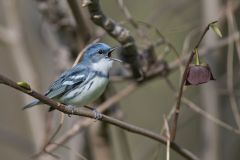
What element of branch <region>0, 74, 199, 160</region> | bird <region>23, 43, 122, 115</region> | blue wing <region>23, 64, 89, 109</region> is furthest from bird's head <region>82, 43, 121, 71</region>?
branch <region>0, 74, 199, 160</region>

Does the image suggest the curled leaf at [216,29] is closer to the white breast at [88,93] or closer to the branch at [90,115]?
the branch at [90,115]

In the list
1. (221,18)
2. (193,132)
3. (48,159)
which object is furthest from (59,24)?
(193,132)

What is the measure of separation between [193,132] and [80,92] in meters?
2.47

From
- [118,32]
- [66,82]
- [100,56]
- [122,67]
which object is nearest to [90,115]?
[118,32]

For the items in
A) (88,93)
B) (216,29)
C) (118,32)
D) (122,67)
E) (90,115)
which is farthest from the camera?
(122,67)

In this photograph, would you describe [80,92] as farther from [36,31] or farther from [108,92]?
[36,31]

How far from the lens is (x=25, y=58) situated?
14.5 feet

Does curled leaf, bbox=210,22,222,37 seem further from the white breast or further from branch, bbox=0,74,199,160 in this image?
the white breast

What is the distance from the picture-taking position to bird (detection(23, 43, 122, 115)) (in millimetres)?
3408

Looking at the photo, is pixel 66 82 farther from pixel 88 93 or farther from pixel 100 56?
pixel 100 56

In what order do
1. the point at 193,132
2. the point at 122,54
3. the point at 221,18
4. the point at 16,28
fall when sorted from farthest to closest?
1. the point at 193,132
2. the point at 16,28
3. the point at 221,18
4. the point at 122,54

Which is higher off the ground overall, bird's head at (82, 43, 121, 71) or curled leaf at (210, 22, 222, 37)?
curled leaf at (210, 22, 222, 37)

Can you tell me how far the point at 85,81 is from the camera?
3.59 metres

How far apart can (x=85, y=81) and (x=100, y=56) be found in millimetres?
237
